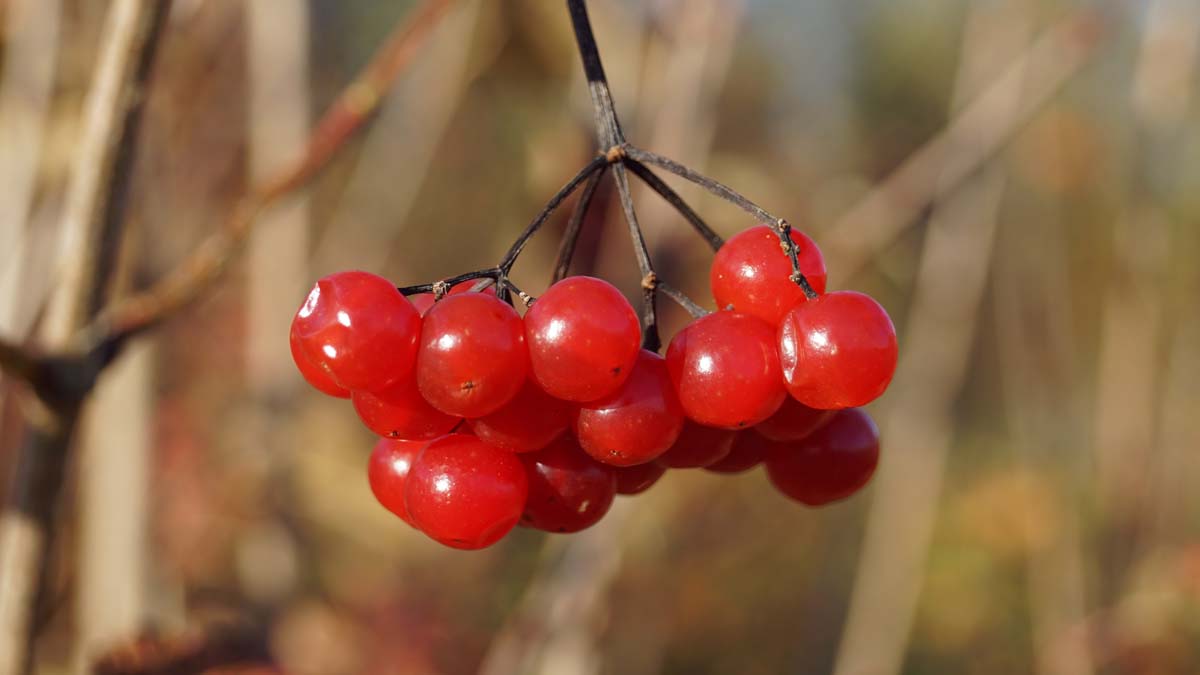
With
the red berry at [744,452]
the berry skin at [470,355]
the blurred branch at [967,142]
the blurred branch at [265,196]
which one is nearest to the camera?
the berry skin at [470,355]

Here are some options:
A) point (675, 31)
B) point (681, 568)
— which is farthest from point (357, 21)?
point (675, 31)

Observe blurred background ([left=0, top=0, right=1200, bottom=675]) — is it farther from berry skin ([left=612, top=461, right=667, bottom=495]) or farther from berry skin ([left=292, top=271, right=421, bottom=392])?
berry skin ([left=612, top=461, right=667, bottom=495])

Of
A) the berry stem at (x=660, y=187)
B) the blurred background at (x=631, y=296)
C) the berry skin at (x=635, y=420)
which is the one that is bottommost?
the berry skin at (x=635, y=420)

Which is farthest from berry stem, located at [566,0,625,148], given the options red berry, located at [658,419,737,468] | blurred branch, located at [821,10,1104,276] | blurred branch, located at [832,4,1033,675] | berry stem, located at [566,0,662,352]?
blurred branch, located at [832,4,1033,675]

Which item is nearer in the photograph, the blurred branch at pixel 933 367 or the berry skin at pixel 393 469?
the berry skin at pixel 393 469

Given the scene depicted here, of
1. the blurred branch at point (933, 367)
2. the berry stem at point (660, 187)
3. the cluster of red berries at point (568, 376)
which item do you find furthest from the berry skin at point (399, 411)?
the blurred branch at point (933, 367)

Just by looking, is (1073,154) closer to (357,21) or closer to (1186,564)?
(1186,564)

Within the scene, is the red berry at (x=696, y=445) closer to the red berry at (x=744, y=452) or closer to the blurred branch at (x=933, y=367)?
the red berry at (x=744, y=452)
